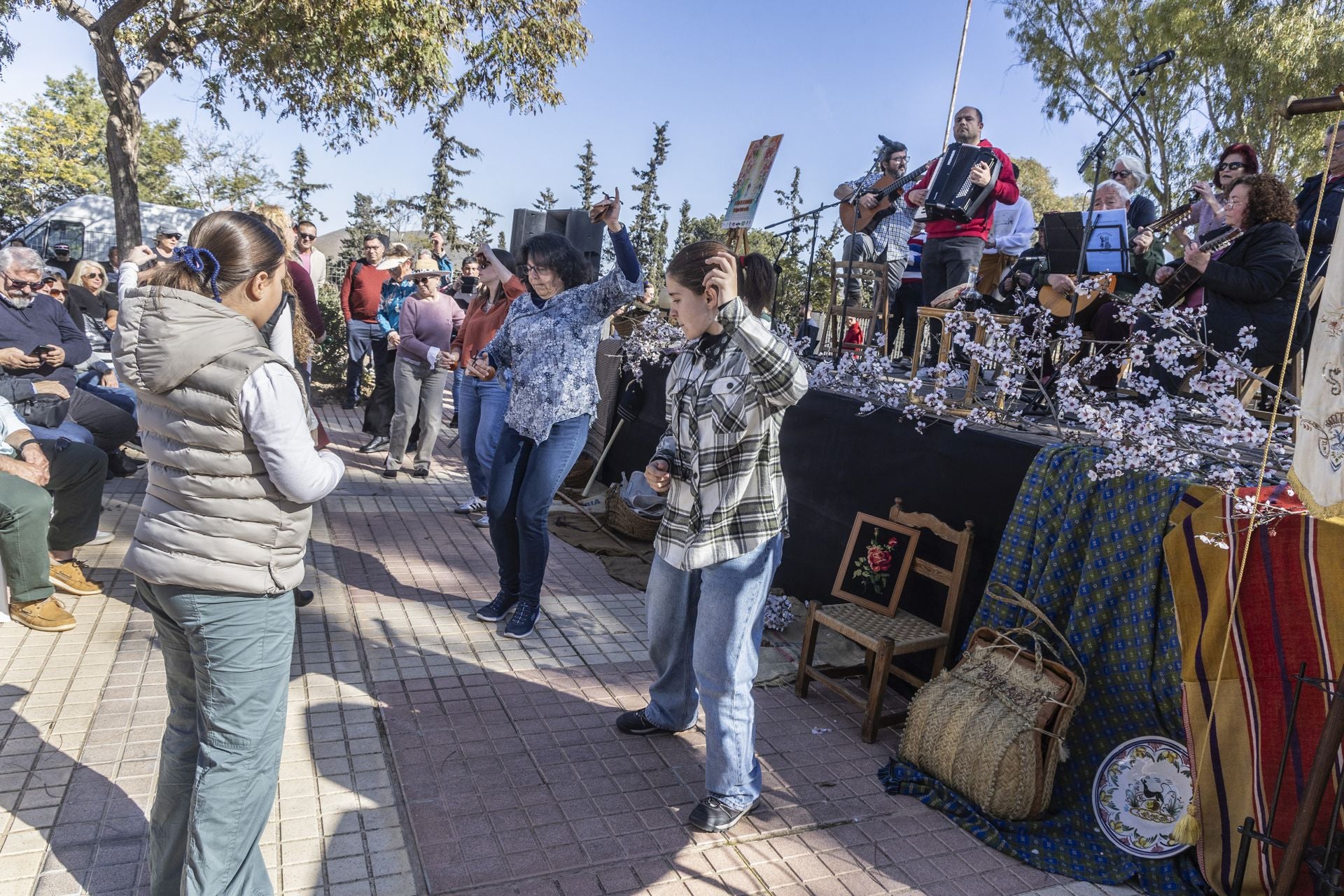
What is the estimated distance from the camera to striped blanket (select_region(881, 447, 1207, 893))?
9.80ft

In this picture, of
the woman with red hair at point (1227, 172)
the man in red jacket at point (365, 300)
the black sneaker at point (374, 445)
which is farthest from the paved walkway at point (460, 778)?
the man in red jacket at point (365, 300)

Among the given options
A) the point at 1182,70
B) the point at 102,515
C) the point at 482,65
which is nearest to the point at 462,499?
the point at 102,515

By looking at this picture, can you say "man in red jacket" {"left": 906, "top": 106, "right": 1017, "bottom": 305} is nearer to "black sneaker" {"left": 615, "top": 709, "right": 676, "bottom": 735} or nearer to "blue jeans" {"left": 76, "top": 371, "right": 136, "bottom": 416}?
"black sneaker" {"left": 615, "top": 709, "right": 676, "bottom": 735}

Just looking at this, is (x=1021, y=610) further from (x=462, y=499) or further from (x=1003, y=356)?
(x=462, y=499)

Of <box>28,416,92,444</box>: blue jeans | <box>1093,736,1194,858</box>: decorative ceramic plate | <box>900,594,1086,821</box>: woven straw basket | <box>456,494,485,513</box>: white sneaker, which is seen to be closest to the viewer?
<box>1093,736,1194,858</box>: decorative ceramic plate

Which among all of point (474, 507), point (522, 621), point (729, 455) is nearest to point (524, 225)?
point (474, 507)

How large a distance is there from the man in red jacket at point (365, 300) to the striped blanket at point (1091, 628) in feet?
23.7

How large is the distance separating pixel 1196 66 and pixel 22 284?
20518 millimetres

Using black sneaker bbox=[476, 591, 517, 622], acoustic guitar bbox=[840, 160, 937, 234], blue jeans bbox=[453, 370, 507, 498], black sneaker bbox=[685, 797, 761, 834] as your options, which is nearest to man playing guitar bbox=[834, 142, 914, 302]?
acoustic guitar bbox=[840, 160, 937, 234]

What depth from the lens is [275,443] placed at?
6.53 ft

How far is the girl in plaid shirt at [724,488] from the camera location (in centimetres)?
267

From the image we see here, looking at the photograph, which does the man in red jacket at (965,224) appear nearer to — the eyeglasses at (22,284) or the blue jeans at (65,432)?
the blue jeans at (65,432)

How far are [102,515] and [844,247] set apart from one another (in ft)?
Answer: 21.1

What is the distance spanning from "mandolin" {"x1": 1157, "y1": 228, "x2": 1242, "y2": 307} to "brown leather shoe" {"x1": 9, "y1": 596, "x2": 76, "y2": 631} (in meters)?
6.06
